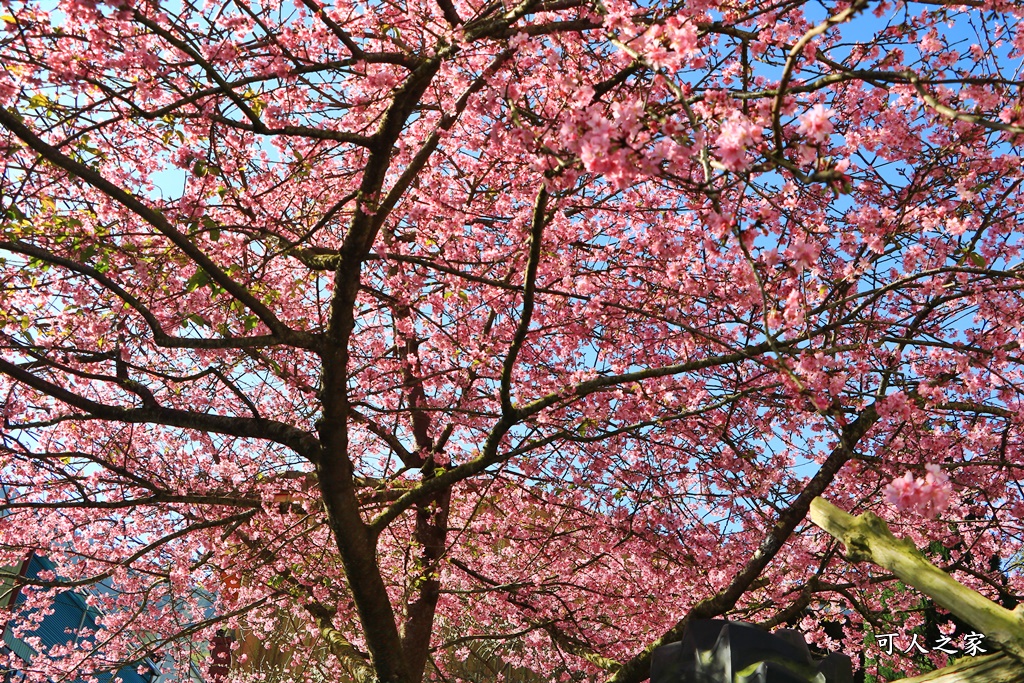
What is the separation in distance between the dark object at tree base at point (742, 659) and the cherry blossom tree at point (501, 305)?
31.7 inches

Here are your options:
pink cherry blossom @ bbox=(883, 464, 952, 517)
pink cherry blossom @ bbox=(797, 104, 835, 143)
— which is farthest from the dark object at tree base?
pink cherry blossom @ bbox=(797, 104, 835, 143)

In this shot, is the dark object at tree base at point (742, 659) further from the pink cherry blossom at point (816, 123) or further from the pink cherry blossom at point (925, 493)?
the pink cherry blossom at point (816, 123)

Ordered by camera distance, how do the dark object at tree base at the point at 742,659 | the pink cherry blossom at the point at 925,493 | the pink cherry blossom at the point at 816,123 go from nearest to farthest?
the dark object at tree base at the point at 742,659
the pink cherry blossom at the point at 816,123
the pink cherry blossom at the point at 925,493

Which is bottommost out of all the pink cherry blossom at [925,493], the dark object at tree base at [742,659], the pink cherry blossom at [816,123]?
the dark object at tree base at [742,659]

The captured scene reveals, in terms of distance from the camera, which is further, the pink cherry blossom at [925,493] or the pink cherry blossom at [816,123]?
the pink cherry blossom at [925,493]

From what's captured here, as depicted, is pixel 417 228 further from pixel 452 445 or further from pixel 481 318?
pixel 452 445

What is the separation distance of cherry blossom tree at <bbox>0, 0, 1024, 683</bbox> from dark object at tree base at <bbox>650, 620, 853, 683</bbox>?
81cm

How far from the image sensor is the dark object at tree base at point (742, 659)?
2.50 meters

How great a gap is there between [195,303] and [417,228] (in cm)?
198

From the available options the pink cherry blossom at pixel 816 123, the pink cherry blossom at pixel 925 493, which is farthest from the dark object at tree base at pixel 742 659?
the pink cherry blossom at pixel 816 123

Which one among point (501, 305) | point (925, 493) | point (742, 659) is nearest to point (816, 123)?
point (925, 493)

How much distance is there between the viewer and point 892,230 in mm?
5312

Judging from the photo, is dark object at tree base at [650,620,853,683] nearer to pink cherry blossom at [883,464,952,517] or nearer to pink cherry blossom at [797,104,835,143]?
pink cherry blossom at [883,464,952,517]

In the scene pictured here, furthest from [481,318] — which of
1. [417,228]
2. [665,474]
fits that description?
[665,474]
